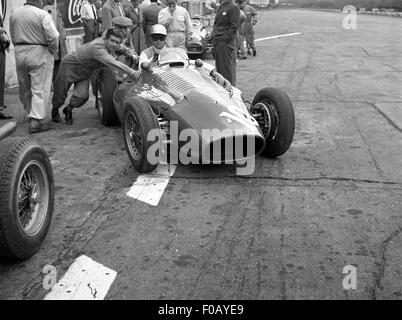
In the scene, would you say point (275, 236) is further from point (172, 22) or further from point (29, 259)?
point (172, 22)

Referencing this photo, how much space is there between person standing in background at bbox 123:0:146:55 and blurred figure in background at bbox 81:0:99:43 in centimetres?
287

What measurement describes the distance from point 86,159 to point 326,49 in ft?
42.2

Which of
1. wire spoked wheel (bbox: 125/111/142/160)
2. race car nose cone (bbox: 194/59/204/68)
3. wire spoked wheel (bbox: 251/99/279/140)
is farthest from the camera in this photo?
race car nose cone (bbox: 194/59/204/68)

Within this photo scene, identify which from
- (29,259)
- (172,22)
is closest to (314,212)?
(29,259)

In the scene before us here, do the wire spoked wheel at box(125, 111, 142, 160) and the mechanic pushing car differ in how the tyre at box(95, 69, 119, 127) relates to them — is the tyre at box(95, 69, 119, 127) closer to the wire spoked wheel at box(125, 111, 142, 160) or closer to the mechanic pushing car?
the mechanic pushing car

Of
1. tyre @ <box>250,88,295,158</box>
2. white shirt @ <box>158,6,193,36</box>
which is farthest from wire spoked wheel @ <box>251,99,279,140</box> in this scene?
white shirt @ <box>158,6,193,36</box>

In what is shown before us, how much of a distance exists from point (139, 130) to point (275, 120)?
1514 mm

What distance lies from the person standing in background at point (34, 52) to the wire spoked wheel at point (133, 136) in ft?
6.38

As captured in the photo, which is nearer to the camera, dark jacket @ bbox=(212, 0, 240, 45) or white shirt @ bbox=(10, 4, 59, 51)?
white shirt @ bbox=(10, 4, 59, 51)

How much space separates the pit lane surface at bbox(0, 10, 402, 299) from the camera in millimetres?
3209

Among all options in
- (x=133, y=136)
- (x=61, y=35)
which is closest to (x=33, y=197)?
(x=133, y=136)

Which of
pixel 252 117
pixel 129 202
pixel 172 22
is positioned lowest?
pixel 129 202

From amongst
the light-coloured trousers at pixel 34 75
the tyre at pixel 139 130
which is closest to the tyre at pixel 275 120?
the tyre at pixel 139 130

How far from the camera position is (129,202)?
178 inches
